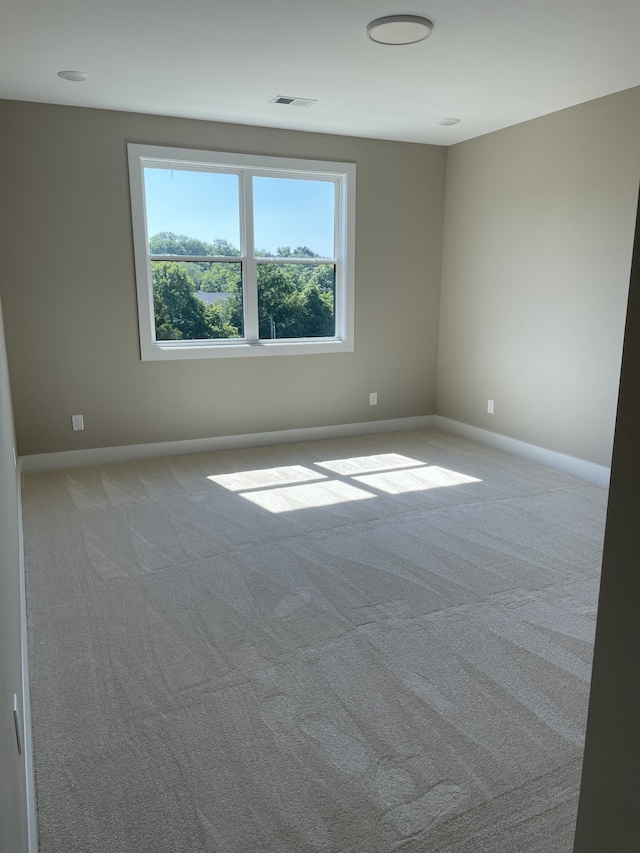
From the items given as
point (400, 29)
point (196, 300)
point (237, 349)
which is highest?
point (400, 29)

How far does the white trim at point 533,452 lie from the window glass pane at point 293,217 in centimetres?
203

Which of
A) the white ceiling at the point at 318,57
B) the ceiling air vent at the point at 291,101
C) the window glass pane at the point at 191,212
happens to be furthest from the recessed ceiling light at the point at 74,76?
the ceiling air vent at the point at 291,101

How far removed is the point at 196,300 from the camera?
5172mm

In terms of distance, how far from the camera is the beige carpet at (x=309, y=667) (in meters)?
1.70

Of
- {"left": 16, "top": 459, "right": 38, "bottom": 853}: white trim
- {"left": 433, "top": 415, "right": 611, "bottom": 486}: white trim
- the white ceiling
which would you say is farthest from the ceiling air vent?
{"left": 16, "top": 459, "right": 38, "bottom": 853}: white trim

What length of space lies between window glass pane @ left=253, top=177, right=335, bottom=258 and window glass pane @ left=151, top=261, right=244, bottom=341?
0.41 meters

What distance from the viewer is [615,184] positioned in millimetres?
4203

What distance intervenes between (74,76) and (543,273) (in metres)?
3.57

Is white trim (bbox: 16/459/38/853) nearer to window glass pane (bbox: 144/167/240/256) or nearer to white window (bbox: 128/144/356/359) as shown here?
white window (bbox: 128/144/356/359)

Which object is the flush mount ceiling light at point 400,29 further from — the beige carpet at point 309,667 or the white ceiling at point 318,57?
the beige carpet at point 309,667

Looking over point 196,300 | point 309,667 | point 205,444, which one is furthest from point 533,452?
point 309,667

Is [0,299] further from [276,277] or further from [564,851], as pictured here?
[564,851]

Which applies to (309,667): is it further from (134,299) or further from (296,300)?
(296,300)

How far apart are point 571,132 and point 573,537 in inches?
116
